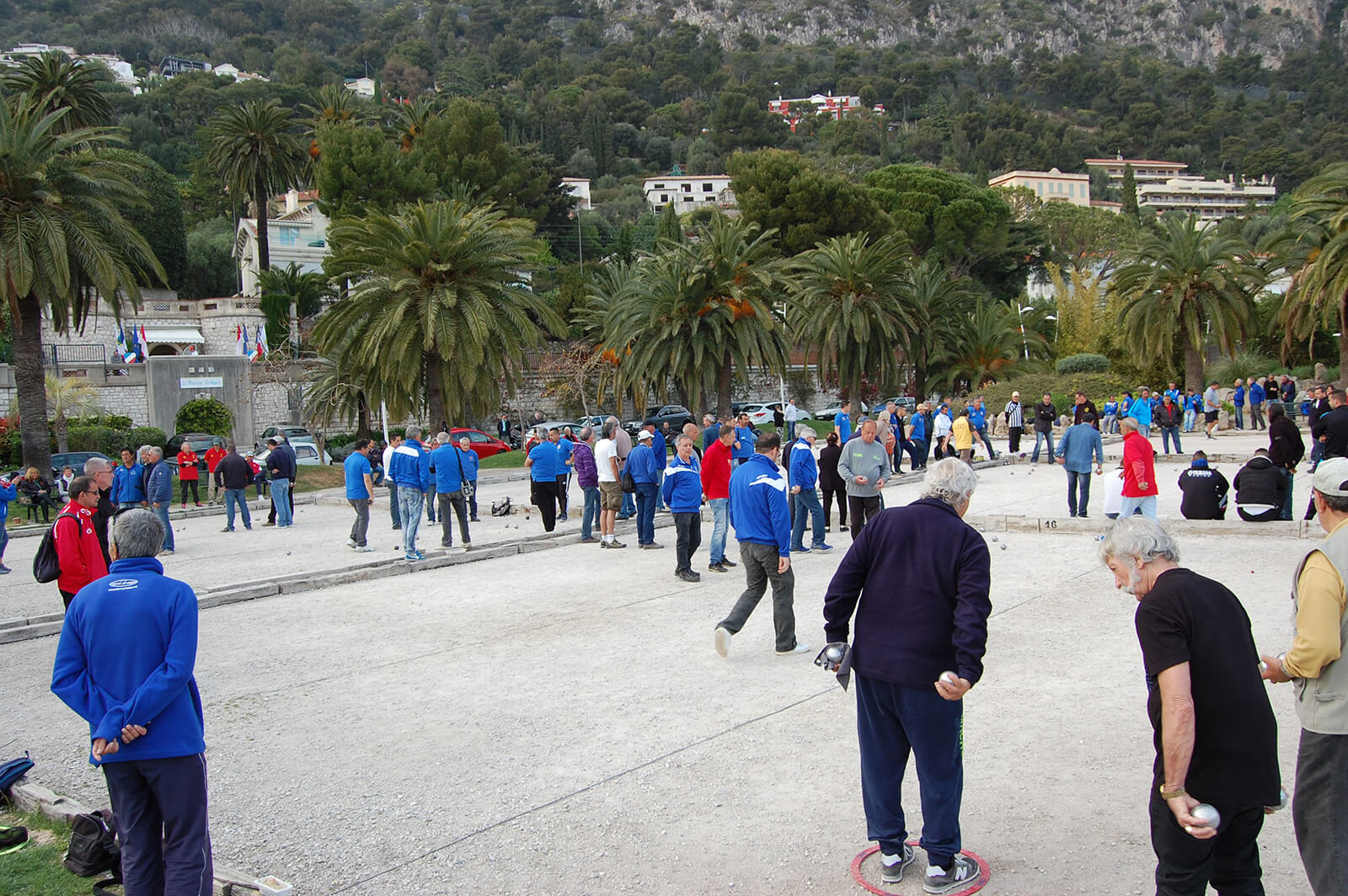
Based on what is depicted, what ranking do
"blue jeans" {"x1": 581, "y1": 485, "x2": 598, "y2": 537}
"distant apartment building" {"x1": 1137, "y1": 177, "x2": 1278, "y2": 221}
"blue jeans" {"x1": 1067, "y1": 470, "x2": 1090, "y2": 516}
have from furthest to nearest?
"distant apartment building" {"x1": 1137, "y1": 177, "x2": 1278, "y2": 221}
"blue jeans" {"x1": 581, "y1": 485, "x2": 598, "y2": 537}
"blue jeans" {"x1": 1067, "y1": 470, "x2": 1090, "y2": 516}

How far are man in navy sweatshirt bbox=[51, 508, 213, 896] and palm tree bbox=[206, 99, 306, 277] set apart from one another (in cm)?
5185

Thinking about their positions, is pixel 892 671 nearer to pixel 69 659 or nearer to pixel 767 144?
pixel 69 659

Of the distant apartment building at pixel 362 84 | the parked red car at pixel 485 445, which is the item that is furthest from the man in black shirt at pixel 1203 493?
the distant apartment building at pixel 362 84

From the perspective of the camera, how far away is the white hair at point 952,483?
436cm

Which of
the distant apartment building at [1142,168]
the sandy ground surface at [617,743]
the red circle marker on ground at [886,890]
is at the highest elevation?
the distant apartment building at [1142,168]

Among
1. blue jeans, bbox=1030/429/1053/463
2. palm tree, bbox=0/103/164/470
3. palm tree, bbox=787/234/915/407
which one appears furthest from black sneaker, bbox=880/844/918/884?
palm tree, bbox=787/234/915/407

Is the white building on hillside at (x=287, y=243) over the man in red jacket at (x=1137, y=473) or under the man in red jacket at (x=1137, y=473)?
over

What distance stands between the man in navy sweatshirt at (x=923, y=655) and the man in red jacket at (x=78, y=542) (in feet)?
22.3

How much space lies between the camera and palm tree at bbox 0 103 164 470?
23172mm

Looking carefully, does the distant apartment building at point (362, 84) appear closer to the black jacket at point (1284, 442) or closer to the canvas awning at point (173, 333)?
the canvas awning at point (173, 333)

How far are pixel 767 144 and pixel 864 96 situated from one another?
70.5 meters

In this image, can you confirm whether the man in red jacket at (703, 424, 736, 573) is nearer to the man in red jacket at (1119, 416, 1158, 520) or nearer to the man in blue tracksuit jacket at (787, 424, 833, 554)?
the man in blue tracksuit jacket at (787, 424, 833, 554)

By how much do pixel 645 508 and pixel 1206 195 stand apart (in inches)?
5925

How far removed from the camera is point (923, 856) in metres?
4.51
